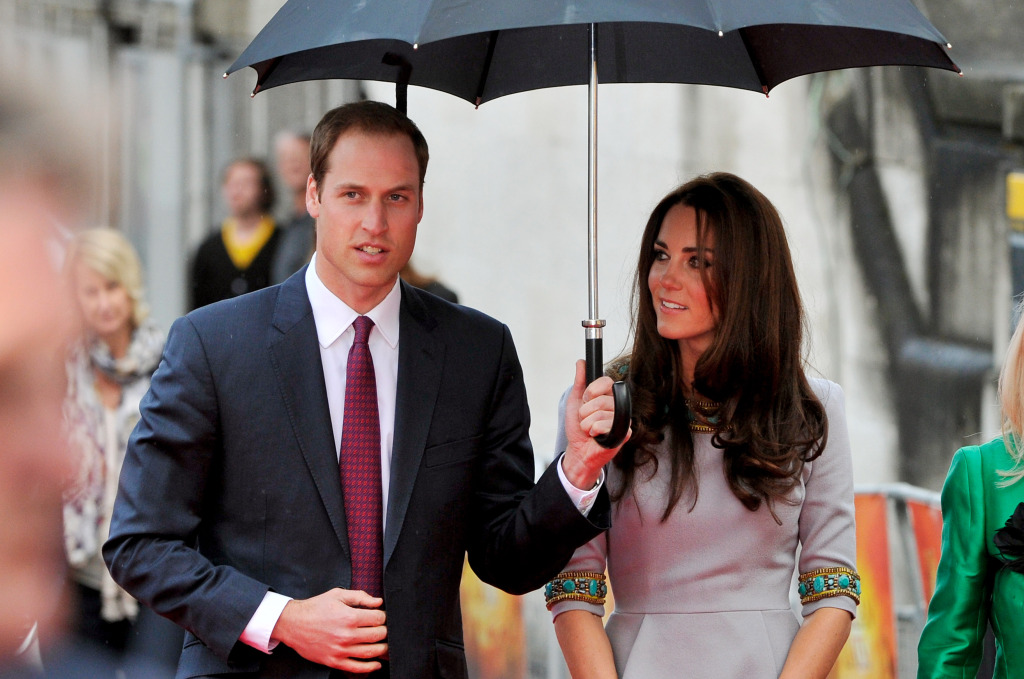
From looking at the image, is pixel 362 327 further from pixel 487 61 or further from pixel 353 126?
pixel 487 61

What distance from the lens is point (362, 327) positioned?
2807 mm

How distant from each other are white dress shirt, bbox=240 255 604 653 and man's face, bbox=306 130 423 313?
1.4 inches

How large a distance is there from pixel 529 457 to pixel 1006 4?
4128mm

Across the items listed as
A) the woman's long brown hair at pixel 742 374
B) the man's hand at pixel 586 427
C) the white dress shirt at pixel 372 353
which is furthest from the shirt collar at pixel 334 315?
the woman's long brown hair at pixel 742 374

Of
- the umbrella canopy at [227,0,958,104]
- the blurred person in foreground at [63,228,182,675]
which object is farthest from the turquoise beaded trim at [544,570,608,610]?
the blurred person in foreground at [63,228,182,675]

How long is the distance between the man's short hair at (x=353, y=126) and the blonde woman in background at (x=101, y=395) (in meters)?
2.64

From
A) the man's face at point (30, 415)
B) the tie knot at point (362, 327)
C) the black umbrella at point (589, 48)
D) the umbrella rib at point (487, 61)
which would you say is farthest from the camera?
the man's face at point (30, 415)

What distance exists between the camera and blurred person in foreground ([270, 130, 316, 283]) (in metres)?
5.33

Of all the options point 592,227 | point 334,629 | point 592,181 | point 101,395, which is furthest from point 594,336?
point 101,395

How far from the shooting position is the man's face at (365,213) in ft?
8.98

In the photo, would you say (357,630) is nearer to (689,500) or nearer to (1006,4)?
(689,500)

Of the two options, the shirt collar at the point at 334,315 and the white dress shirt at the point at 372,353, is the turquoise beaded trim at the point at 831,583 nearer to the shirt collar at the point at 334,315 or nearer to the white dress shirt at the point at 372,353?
the white dress shirt at the point at 372,353

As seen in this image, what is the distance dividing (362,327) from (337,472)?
373 mm

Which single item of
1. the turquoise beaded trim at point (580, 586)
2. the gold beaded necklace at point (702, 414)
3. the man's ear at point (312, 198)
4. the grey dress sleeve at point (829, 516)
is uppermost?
the man's ear at point (312, 198)
